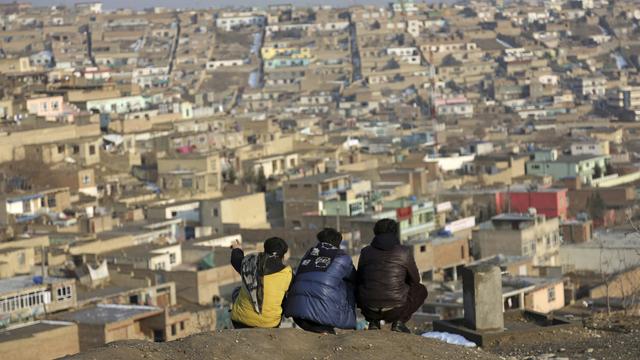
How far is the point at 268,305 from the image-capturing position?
7.97 metres

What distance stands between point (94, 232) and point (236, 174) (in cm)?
756

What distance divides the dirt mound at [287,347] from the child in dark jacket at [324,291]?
0.24 metres

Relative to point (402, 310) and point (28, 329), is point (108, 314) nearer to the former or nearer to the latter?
point (28, 329)

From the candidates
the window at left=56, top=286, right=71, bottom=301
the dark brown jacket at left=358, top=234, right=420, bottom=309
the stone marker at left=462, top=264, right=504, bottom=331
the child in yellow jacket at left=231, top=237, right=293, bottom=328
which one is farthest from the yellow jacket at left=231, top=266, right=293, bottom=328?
the window at left=56, top=286, right=71, bottom=301

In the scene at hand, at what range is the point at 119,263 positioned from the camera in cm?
2130

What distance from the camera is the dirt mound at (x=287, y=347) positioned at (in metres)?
7.25

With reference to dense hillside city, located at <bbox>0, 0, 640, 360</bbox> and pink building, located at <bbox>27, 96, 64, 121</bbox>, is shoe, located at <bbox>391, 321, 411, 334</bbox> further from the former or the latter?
pink building, located at <bbox>27, 96, 64, 121</bbox>

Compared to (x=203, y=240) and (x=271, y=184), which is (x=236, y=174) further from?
(x=203, y=240)

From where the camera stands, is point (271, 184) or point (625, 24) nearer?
point (271, 184)

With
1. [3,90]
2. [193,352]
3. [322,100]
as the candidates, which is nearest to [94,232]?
[3,90]

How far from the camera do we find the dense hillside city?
16.8 m

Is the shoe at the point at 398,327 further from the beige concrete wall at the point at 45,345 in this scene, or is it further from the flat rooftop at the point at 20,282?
the flat rooftop at the point at 20,282

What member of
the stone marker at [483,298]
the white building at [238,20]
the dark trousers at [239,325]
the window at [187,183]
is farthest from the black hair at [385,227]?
the white building at [238,20]

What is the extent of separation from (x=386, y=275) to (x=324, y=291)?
0.99 feet
